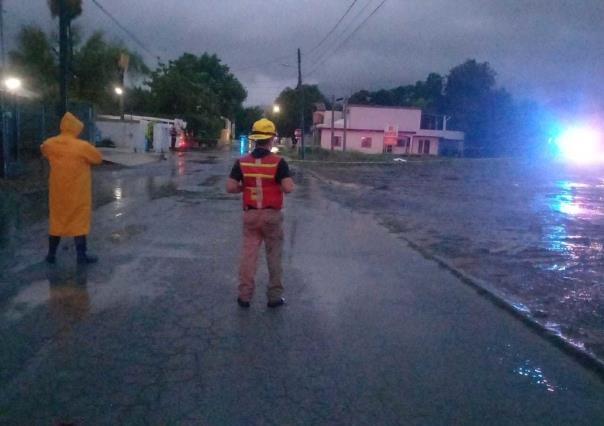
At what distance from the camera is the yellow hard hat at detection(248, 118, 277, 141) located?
6.33 m

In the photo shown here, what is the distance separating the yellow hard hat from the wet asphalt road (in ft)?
5.50

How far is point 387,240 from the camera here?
11.5 meters

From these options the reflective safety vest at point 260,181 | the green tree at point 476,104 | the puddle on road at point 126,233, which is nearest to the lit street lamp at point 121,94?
the puddle on road at point 126,233

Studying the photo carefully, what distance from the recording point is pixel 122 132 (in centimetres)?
4241

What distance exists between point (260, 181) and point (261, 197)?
153 millimetres

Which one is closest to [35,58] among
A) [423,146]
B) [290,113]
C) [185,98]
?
[185,98]

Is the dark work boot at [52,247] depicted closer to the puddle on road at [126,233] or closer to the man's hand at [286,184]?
the puddle on road at [126,233]

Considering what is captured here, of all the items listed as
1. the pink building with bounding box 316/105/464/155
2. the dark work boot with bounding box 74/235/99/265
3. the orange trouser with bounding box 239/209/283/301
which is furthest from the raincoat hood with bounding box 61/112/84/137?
the pink building with bounding box 316/105/464/155

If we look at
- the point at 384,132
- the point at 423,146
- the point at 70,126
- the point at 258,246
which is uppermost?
the point at 384,132

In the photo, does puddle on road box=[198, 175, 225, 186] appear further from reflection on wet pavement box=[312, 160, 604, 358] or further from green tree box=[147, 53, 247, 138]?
green tree box=[147, 53, 247, 138]

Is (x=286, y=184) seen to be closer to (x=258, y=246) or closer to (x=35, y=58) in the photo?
(x=258, y=246)

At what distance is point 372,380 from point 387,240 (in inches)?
270

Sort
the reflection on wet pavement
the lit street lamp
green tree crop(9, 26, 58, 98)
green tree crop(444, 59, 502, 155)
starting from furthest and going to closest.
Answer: green tree crop(444, 59, 502, 155)
the lit street lamp
green tree crop(9, 26, 58, 98)
the reflection on wet pavement

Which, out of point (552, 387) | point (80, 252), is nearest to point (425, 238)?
point (80, 252)
